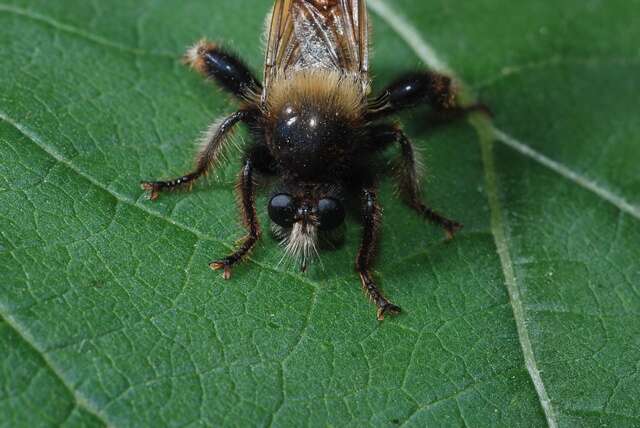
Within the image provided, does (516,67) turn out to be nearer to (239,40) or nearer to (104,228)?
(239,40)

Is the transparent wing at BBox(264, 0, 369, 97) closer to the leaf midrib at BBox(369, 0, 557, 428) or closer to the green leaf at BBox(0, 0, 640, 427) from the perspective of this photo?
the green leaf at BBox(0, 0, 640, 427)

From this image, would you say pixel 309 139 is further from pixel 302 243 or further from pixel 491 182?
pixel 491 182

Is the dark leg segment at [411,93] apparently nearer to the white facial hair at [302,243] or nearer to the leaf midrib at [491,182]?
the leaf midrib at [491,182]

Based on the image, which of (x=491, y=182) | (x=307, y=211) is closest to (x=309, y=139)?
(x=307, y=211)

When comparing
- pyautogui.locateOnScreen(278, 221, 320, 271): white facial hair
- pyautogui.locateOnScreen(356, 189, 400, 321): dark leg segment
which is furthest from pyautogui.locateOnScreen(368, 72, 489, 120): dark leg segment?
pyautogui.locateOnScreen(278, 221, 320, 271): white facial hair

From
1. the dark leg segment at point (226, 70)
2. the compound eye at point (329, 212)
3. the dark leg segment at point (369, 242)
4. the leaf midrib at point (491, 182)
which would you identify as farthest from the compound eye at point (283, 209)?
the leaf midrib at point (491, 182)

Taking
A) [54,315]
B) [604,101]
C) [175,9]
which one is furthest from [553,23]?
[54,315]
